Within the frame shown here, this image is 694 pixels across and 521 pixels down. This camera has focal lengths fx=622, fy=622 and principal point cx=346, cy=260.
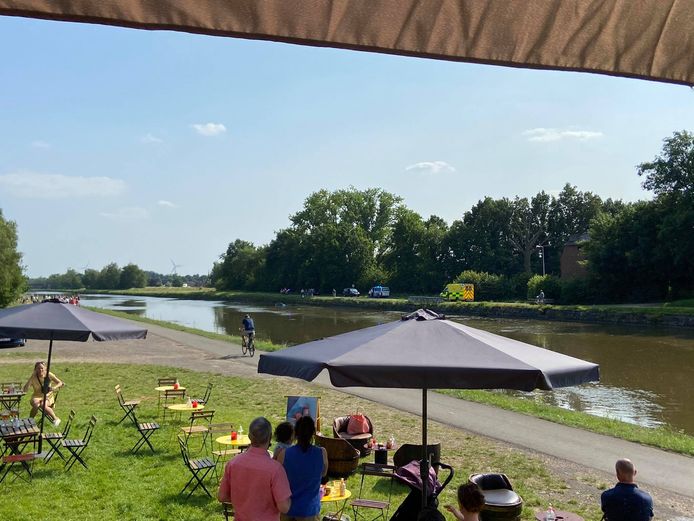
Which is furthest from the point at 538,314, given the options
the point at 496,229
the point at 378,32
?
the point at 378,32

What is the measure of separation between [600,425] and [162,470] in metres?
8.56

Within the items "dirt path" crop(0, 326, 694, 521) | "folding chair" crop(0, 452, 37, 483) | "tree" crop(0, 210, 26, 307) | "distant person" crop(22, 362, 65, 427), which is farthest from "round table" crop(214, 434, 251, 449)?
"tree" crop(0, 210, 26, 307)

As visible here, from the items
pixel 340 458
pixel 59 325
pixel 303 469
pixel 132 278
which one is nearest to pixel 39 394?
pixel 59 325

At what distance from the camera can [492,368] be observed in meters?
4.55

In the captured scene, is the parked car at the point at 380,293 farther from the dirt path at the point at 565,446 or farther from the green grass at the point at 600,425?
the green grass at the point at 600,425

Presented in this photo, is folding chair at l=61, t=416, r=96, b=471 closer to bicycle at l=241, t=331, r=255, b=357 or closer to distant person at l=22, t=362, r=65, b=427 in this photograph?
distant person at l=22, t=362, r=65, b=427

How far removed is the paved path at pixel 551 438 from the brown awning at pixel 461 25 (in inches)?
318

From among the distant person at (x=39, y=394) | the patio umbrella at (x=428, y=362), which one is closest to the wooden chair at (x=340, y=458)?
the patio umbrella at (x=428, y=362)

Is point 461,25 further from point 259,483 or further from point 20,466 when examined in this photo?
point 20,466

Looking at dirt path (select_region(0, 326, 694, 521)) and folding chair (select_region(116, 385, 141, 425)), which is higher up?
folding chair (select_region(116, 385, 141, 425))

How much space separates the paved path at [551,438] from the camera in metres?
9.20

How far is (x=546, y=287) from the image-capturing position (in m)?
56.5

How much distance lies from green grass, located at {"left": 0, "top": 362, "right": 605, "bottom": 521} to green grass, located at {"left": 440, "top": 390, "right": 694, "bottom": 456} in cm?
264

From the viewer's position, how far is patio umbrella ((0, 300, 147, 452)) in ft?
28.6
